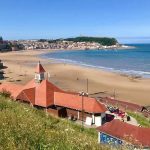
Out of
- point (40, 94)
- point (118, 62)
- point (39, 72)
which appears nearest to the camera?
point (40, 94)

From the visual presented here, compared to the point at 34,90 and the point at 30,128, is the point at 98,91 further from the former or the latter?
the point at 30,128

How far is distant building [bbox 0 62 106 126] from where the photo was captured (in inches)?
1166

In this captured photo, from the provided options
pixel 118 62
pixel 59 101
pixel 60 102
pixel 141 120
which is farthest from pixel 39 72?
pixel 118 62

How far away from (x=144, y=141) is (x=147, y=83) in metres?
41.6

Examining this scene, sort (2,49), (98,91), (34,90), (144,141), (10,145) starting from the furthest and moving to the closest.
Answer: (2,49) < (98,91) < (34,90) < (144,141) < (10,145)

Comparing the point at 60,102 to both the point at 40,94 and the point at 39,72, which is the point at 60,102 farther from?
the point at 39,72

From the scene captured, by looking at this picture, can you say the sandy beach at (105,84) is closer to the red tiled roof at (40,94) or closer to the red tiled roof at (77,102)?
the red tiled roof at (77,102)

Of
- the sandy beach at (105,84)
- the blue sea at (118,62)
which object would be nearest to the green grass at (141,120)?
the sandy beach at (105,84)

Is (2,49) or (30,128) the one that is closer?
(30,128)

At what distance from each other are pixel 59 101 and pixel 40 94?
7.20 ft

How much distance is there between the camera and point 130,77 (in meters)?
65.1

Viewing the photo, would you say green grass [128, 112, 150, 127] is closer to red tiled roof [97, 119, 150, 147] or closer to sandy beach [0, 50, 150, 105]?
red tiled roof [97, 119, 150, 147]

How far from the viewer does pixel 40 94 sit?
33.0 m

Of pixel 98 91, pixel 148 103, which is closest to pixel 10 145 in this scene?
pixel 148 103
